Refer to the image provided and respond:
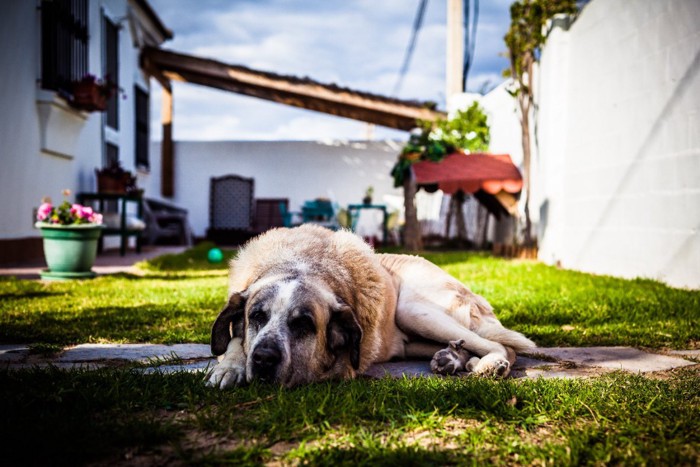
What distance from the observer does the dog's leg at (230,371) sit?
7.48 ft

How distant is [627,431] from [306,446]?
99 cm

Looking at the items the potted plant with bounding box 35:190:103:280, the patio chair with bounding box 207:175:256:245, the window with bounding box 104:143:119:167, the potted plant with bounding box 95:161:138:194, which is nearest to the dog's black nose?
the potted plant with bounding box 35:190:103:280

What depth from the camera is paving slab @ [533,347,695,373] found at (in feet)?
9.25

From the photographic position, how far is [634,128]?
633 centimetres

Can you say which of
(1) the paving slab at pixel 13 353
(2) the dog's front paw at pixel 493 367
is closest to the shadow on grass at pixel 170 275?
(1) the paving slab at pixel 13 353

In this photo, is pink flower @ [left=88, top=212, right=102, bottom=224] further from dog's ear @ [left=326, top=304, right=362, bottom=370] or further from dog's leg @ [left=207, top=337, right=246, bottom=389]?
dog's ear @ [left=326, top=304, right=362, bottom=370]

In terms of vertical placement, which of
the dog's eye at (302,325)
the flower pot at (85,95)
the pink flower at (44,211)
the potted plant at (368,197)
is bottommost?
the dog's eye at (302,325)

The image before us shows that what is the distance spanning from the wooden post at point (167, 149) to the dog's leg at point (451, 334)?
1702cm

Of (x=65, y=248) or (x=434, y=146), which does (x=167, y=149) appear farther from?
(x=65, y=248)

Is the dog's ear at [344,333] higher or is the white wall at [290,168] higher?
the white wall at [290,168]

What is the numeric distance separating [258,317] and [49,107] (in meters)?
8.41

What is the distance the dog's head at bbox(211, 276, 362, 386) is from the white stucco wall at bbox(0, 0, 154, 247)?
22.4 feet

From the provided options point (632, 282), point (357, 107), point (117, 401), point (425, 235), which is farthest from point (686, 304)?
point (357, 107)

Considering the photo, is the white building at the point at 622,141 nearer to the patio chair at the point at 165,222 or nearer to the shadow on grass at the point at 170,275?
the shadow on grass at the point at 170,275
